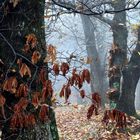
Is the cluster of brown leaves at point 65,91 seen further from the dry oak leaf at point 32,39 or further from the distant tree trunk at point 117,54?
the distant tree trunk at point 117,54

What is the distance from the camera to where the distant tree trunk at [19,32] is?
17.8ft

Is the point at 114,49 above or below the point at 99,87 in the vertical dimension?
above

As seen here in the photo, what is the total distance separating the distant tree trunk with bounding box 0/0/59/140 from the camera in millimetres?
5422

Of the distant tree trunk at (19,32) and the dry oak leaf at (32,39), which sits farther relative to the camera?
the distant tree trunk at (19,32)

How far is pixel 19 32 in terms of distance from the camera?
554 centimetres

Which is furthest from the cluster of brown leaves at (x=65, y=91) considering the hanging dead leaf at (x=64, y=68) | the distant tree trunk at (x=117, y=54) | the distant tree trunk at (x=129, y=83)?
the distant tree trunk at (x=129, y=83)

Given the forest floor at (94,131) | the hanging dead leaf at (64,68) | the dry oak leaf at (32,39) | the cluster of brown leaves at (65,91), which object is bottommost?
the forest floor at (94,131)

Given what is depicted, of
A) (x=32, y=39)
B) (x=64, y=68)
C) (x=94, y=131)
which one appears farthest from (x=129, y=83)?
(x=64, y=68)

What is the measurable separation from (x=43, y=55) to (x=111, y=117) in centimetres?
161

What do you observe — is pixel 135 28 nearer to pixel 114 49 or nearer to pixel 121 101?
pixel 114 49

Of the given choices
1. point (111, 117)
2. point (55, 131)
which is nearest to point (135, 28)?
point (55, 131)

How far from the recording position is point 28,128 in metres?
5.39

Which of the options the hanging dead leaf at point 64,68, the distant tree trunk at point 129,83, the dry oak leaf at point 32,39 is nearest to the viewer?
the hanging dead leaf at point 64,68

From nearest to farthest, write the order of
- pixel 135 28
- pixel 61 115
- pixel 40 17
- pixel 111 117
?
pixel 111 117 → pixel 40 17 → pixel 135 28 → pixel 61 115
